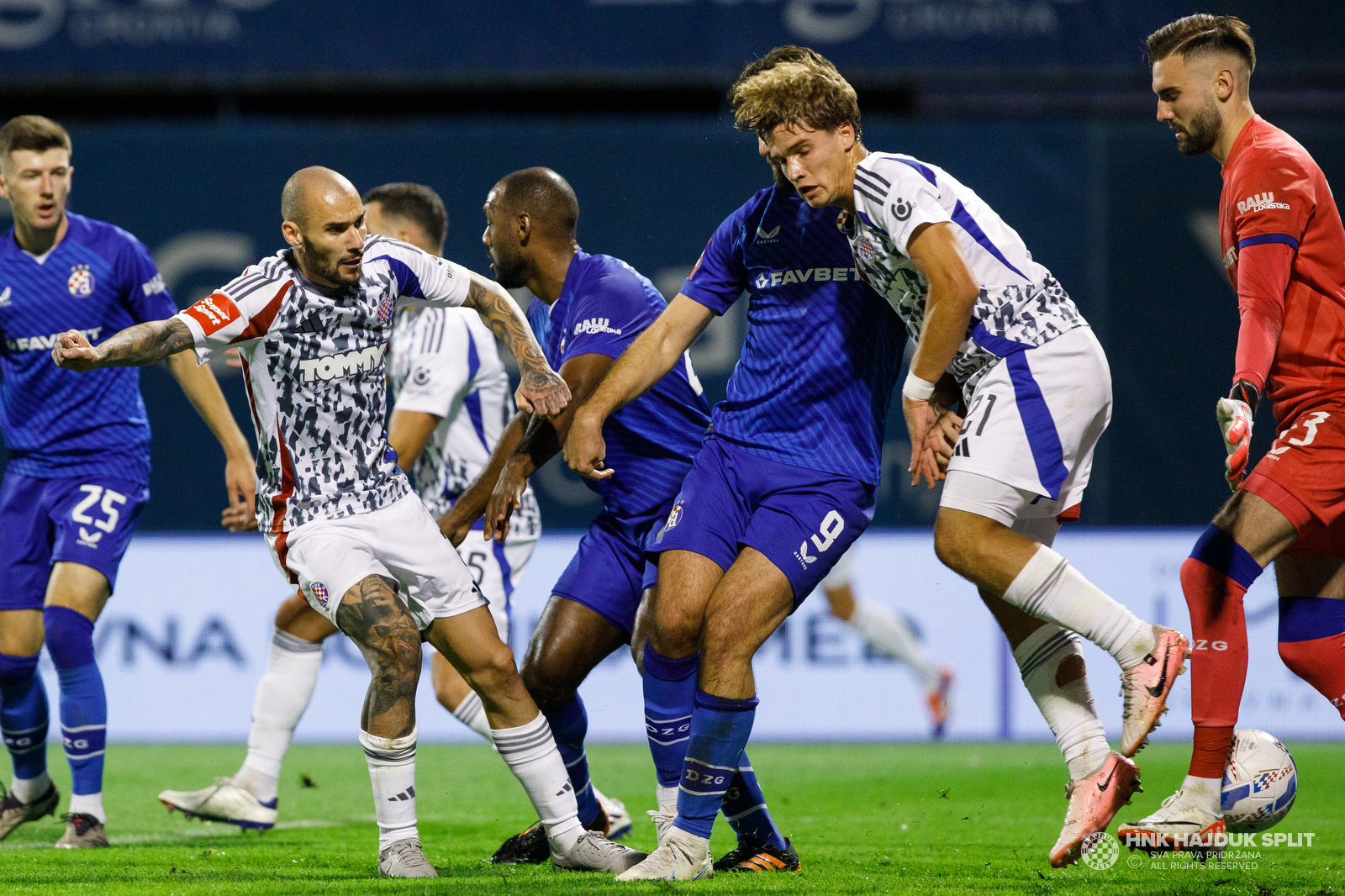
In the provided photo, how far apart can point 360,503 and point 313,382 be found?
40 cm

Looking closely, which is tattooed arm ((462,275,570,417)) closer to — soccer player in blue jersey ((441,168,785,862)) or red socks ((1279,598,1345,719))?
soccer player in blue jersey ((441,168,785,862))

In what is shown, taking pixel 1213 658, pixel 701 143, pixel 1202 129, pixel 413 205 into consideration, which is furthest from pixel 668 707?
pixel 701 143

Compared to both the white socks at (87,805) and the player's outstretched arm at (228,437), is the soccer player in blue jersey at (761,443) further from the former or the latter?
the white socks at (87,805)

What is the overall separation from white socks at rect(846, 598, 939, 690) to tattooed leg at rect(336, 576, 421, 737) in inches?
209

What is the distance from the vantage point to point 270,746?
18.6 ft

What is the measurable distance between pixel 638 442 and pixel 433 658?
1944 millimetres

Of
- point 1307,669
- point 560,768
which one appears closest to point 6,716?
point 560,768

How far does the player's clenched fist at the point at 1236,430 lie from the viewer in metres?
3.80

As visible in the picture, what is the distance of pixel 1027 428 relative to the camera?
3887 millimetres

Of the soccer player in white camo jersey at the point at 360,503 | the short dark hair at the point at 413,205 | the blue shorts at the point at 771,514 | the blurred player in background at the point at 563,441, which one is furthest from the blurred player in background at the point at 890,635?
the soccer player in white camo jersey at the point at 360,503

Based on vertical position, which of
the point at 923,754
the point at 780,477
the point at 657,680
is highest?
the point at 780,477

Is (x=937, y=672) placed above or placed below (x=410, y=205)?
below

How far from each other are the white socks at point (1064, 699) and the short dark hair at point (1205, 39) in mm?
1806

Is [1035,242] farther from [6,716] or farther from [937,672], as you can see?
[6,716]
